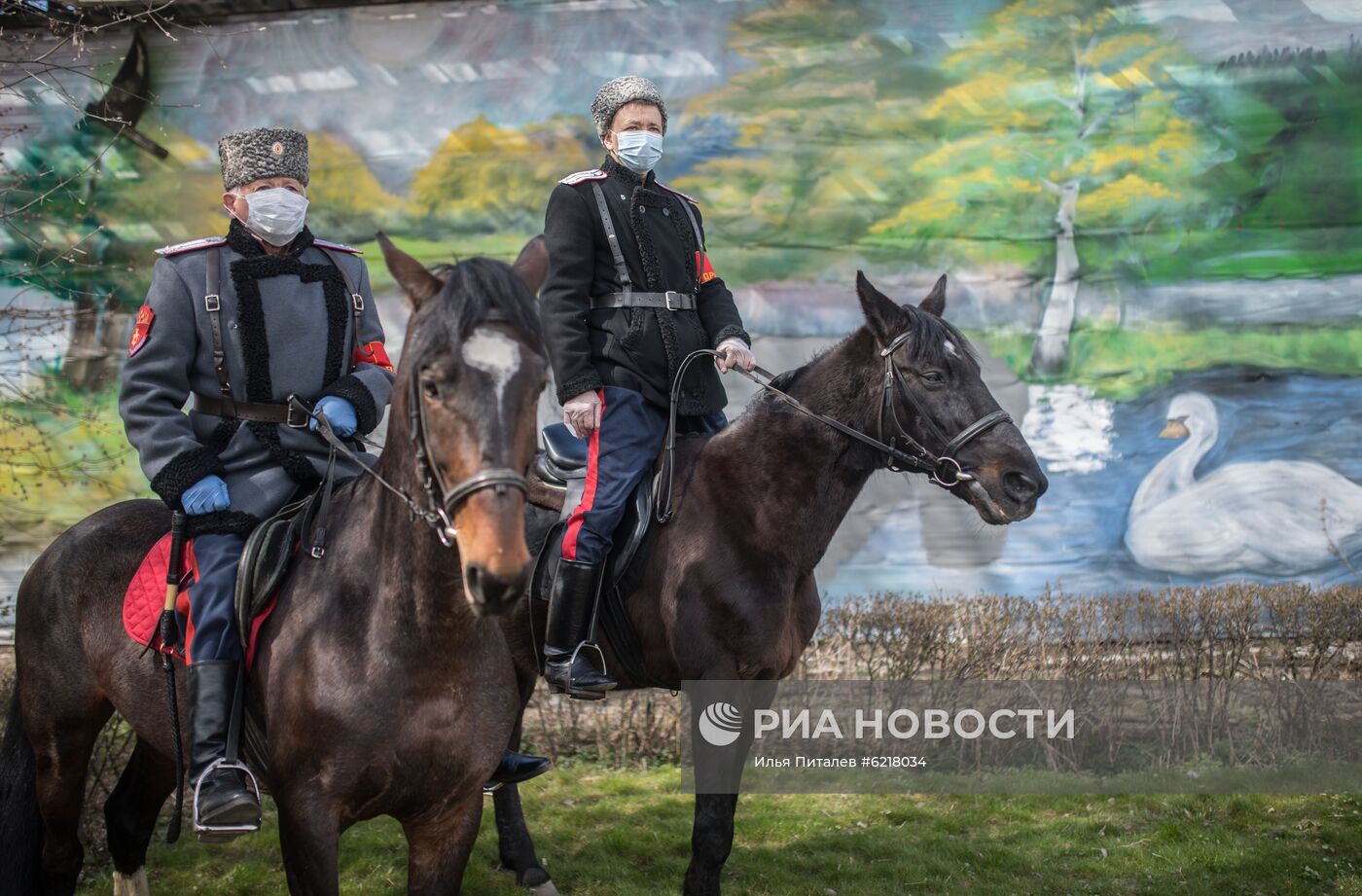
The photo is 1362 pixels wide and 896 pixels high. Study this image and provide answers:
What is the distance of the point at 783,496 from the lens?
17.2 ft

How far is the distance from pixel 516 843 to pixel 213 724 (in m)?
2.72

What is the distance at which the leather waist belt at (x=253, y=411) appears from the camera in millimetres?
4121

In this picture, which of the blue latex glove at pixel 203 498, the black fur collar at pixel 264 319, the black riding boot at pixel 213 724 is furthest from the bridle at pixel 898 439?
the black riding boot at pixel 213 724

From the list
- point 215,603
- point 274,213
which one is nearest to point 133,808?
point 215,603

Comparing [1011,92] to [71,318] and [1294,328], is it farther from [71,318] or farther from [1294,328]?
[71,318]

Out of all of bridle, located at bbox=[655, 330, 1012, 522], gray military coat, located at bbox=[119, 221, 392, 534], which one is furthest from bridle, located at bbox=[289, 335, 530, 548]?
bridle, located at bbox=[655, 330, 1012, 522]

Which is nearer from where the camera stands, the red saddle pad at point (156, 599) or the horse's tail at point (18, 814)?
the red saddle pad at point (156, 599)

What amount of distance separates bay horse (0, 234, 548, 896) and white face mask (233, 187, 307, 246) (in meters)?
1.02

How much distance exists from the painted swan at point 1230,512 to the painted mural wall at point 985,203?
22 mm

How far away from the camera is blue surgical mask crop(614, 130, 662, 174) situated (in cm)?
551

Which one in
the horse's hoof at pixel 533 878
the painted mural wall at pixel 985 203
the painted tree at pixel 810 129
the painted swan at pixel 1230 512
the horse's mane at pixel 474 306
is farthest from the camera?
the painted tree at pixel 810 129

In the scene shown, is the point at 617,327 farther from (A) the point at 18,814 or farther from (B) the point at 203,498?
(A) the point at 18,814

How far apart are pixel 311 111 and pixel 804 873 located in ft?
25.4

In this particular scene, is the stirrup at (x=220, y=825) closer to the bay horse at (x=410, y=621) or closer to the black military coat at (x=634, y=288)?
the bay horse at (x=410, y=621)
